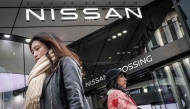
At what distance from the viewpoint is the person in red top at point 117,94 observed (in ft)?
7.70

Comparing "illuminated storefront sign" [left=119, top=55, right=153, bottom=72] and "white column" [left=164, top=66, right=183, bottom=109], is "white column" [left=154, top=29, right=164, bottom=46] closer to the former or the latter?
"illuminated storefront sign" [left=119, top=55, right=153, bottom=72]

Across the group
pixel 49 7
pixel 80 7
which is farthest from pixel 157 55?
pixel 49 7

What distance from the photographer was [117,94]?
7.91 ft

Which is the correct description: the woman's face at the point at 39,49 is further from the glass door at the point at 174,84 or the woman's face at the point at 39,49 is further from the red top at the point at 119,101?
the glass door at the point at 174,84

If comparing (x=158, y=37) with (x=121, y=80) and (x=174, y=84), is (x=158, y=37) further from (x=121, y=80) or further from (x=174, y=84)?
(x=121, y=80)

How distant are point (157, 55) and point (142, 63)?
54 centimetres

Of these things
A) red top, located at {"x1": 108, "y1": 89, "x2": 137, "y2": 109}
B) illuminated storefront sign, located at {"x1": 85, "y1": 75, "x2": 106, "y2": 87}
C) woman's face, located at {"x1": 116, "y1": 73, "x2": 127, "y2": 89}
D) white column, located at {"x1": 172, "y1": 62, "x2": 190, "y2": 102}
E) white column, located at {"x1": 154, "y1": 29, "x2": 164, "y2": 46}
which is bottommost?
red top, located at {"x1": 108, "y1": 89, "x2": 137, "y2": 109}

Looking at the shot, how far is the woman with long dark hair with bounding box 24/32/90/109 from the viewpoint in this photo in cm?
121

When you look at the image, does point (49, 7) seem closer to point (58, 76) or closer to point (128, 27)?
point (128, 27)

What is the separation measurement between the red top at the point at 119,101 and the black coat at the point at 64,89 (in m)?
1.12

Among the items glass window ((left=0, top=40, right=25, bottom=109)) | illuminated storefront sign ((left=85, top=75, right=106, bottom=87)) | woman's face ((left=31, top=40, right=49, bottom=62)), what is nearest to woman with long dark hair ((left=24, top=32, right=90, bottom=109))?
woman's face ((left=31, top=40, right=49, bottom=62))

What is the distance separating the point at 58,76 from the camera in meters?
1.29

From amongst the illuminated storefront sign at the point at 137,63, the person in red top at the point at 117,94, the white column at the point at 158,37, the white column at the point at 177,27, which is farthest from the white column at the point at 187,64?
the person in red top at the point at 117,94

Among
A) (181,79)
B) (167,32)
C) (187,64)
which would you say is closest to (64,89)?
(187,64)
